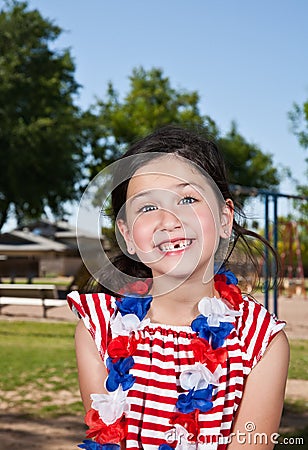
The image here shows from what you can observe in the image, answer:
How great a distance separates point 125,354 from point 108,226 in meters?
0.33

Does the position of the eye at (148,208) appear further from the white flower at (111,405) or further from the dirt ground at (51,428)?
the dirt ground at (51,428)

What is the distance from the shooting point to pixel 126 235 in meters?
1.67

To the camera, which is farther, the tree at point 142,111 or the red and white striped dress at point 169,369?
the tree at point 142,111

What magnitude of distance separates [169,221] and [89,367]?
39cm

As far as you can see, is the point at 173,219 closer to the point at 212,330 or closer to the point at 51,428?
the point at 212,330

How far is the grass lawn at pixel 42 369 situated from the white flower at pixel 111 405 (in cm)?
411

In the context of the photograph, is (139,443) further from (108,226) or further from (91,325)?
(108,226)

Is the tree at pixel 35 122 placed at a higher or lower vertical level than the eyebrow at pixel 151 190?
higher

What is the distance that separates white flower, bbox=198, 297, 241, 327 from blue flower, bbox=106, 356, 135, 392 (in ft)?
0.67

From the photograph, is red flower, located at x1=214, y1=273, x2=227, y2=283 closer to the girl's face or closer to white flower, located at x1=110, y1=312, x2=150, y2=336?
the girl's face

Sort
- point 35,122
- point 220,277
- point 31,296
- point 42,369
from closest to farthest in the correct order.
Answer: point 220,277 → point 42,369 → point 31,296 → point 35,122

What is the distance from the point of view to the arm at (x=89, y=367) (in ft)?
5.33

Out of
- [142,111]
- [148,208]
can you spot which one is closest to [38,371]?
[148,208]

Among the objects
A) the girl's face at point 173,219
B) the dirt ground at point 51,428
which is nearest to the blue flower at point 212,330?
the girl's face at point 173,219
